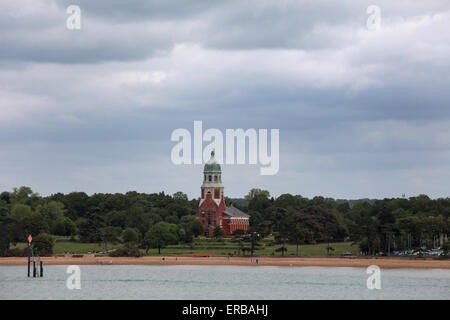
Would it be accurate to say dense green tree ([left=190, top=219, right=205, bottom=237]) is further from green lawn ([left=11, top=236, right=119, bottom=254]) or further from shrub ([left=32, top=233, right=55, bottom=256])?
shrub ([left=32, top=233, right=55, bottom=256])

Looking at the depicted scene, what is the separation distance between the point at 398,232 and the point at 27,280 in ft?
221

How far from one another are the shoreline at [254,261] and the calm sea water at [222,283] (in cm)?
449

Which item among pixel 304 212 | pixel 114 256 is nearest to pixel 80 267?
pixel 114 256

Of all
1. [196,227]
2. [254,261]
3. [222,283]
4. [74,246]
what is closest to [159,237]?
[74,246]

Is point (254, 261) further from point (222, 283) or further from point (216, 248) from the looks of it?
point (222, 283)

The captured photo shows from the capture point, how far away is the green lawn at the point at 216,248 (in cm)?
15838

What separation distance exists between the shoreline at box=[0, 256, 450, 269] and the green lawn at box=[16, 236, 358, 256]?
7250 millimetres

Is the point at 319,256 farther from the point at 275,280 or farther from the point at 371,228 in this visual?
the point at 275,280

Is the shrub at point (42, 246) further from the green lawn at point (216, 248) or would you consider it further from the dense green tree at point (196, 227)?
the dense green tree at point (196, 227)

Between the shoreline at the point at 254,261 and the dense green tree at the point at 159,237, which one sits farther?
the dense green tree at the point at 159,237

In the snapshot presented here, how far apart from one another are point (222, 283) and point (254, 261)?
31.4 meters

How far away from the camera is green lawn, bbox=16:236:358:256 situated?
158 meters

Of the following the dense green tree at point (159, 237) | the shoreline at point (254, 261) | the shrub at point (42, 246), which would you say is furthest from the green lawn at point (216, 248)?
the shoreline at point (254, 261)

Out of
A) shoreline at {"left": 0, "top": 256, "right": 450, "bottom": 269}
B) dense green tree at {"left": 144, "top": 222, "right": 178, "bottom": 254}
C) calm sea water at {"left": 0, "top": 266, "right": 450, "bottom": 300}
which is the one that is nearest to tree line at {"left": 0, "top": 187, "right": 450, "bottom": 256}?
dense green tree at {"left": 144, "top": 222, "right": 178, "bottom": 254}
